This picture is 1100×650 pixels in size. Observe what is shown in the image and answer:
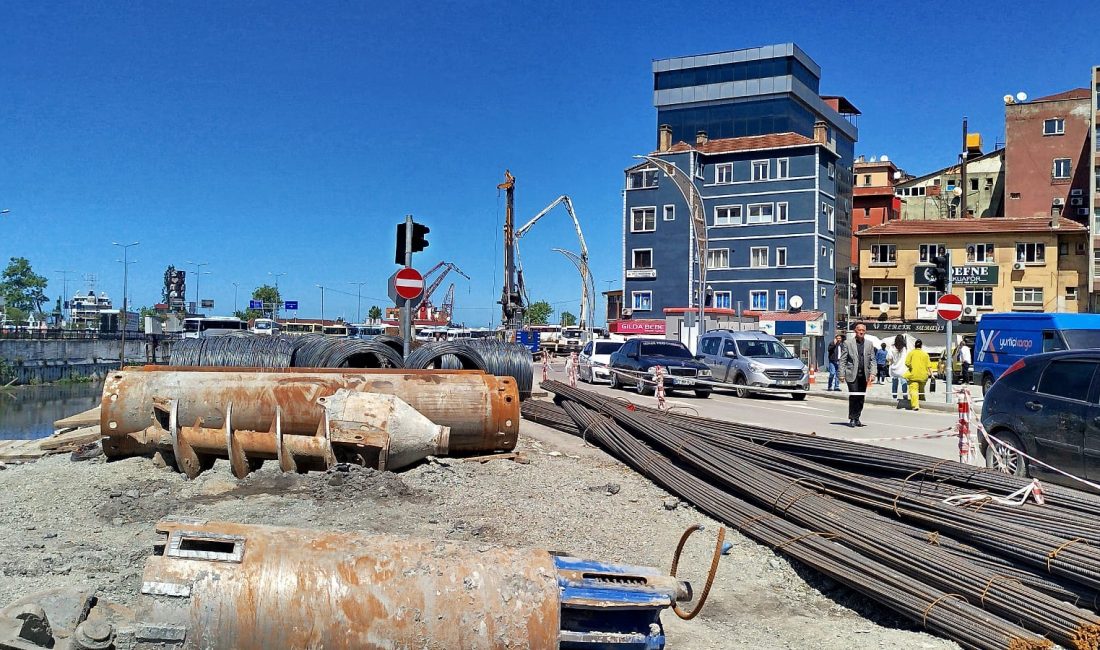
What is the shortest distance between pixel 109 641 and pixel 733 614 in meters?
4.01

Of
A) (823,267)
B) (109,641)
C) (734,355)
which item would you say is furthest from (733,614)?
(823,267)

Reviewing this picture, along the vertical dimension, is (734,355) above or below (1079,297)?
below

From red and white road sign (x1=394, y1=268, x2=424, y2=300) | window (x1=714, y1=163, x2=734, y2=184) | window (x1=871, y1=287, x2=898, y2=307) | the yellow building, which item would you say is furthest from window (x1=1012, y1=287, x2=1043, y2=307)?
red and white road sign (x1=394, y1=268, x2=424, y2=300)

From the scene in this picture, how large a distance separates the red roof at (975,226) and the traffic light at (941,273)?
40514mm

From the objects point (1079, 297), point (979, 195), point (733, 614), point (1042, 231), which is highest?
point (979, 195)

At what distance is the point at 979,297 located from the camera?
189 ft

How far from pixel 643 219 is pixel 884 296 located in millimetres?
18456

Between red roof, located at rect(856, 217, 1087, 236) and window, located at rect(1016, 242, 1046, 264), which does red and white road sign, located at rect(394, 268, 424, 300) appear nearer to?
red roof, located at rect(856, 217, 1087, 236)

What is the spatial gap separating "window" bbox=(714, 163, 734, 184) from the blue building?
3.0 inches

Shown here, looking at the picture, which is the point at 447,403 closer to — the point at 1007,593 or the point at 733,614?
the point at 733,614

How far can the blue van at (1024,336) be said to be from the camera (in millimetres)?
23703

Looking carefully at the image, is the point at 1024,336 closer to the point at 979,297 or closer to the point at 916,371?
the point at 916,371

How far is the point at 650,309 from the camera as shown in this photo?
65.2 m

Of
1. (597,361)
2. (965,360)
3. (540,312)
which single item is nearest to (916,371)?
(597,361)
